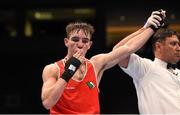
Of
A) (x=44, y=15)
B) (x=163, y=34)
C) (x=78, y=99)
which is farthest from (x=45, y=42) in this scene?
(x=78, y=99)

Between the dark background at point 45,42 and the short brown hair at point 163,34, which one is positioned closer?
the short brown hair at point 163,34

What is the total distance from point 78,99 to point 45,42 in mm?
6061

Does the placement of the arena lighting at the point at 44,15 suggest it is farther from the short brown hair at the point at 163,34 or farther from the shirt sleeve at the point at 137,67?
the shirt sleeve at the point at 137,67

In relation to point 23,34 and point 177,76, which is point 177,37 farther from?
point 23,34

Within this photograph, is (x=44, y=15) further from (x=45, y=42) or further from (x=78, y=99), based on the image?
(x=78, y=99)

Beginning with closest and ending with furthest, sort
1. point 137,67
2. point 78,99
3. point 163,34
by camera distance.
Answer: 1. point 78,99
2. point 137,67
3. point 163,34

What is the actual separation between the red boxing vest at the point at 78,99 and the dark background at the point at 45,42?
5675 mm

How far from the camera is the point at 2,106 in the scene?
30.1 feet

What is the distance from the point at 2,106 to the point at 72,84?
643 cm

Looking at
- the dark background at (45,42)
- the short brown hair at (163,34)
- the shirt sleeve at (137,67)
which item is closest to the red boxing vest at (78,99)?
the shirt sleeve at (137,67)

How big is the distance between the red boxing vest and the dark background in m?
5.68

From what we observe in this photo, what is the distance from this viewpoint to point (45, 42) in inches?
354

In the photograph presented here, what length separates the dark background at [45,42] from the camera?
889 centimetres

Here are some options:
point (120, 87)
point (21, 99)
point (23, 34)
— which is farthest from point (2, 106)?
point (120, 87)
